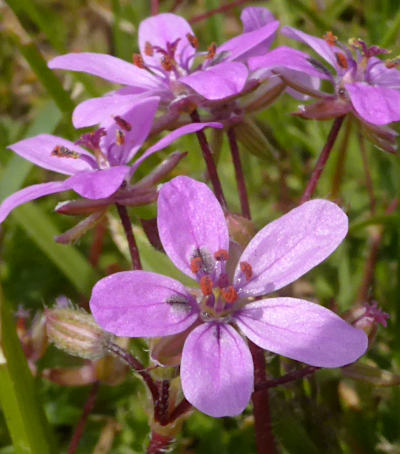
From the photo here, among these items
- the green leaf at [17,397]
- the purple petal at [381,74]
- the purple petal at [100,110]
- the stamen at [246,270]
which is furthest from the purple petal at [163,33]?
the green leaf at [17,397]

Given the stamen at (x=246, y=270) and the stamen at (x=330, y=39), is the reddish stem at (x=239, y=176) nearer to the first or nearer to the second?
the stamen at (x=246, y=270)

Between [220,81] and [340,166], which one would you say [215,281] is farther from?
[340,166]

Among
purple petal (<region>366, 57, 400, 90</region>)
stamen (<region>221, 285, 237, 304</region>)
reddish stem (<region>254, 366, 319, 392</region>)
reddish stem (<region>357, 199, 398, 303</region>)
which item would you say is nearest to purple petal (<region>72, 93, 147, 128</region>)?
stamen (<region>221, 285, 237, 304</region>)

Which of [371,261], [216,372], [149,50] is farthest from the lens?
[371,261]

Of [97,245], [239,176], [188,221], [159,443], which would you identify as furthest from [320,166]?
[97,245]

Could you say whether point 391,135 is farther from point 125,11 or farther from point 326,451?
point 125,11

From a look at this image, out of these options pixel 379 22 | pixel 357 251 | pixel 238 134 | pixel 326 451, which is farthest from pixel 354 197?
pixel 326 451
